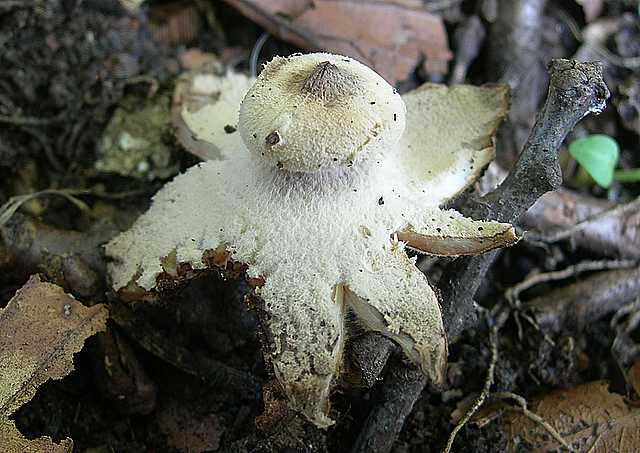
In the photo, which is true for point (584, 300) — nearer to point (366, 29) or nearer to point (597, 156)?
point (597, 156)

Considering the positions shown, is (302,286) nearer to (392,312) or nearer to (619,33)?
(392,312)

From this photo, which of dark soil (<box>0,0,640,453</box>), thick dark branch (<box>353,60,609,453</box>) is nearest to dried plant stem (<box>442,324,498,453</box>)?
dark soil (<box>0,0,640,453</box>)

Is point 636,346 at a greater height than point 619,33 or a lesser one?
lesser

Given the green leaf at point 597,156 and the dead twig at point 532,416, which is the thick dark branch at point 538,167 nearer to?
the dead twig at point 532,416

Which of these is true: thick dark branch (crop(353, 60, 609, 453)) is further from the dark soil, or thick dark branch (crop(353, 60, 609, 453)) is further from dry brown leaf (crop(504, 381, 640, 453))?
dry brown leaf (crop(504, 381, 640, 453))

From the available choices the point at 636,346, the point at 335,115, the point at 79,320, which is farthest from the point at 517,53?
the point at 79,320

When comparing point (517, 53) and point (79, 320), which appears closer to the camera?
point (79, 320)
